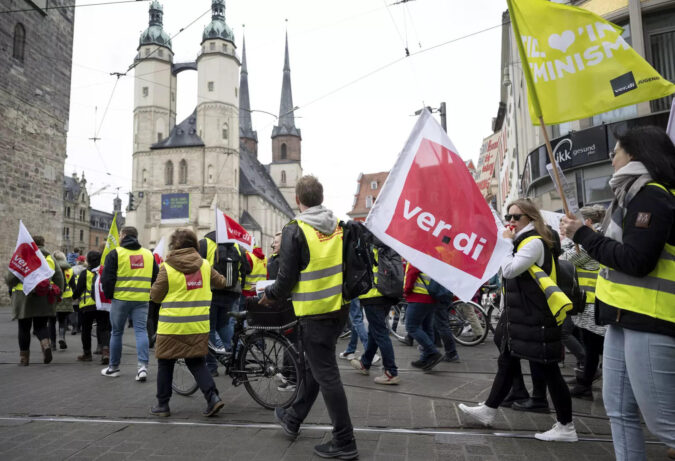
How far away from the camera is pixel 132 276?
639 cm

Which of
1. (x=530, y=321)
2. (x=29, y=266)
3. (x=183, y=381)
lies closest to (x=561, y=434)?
(x=530, y=321)

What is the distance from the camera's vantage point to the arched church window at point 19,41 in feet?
67.8

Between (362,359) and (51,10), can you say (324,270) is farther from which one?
(51,10)

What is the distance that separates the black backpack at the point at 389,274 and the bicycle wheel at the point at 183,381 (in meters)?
2.29

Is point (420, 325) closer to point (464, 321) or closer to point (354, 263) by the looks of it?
point (464, 321)

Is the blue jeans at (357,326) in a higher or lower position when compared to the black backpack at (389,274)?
lower

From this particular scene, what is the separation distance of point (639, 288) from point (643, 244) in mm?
218

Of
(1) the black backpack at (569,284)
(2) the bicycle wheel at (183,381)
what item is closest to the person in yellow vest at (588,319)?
(1) the black backpack at (569,284)

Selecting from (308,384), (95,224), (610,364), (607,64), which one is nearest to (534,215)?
(607,64)

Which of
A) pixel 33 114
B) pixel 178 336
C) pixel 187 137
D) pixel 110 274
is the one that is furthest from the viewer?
pixel 187 137

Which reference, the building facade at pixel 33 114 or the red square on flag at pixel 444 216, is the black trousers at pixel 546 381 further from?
the building facade at pixel 33 114

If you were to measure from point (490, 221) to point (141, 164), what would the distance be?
68.9 m

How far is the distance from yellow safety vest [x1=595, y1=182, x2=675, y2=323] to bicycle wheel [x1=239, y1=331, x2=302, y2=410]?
2933 mm

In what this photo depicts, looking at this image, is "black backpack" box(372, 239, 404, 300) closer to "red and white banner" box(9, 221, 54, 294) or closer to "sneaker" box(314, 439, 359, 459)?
"sneaker" box(314, 439, 359, 459)
